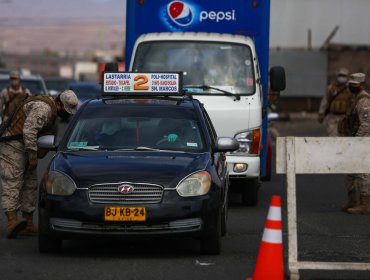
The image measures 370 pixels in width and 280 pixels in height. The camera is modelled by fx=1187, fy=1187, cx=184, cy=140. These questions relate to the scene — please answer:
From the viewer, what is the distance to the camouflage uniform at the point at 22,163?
40.7 feet

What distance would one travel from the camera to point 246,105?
1602 cm

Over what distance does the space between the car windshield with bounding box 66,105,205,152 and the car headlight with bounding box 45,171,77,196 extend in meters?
0.83

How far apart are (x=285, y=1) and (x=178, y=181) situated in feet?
144

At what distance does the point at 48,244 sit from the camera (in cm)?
1123

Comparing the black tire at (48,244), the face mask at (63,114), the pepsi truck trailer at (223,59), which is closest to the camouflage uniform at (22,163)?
the face mask at (63,114)

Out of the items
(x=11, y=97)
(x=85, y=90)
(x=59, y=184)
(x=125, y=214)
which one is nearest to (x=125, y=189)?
(x=125, y=214)

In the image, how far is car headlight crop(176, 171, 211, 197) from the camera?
1102 centimetres

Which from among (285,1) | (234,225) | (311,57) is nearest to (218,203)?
(234,225)

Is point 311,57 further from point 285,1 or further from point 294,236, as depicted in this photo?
point 294,236

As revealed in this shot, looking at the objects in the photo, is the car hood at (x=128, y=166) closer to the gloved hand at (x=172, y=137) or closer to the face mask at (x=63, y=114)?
the gloved hand at (x=172, y=137)

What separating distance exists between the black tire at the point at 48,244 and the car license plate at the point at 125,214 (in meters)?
0.66

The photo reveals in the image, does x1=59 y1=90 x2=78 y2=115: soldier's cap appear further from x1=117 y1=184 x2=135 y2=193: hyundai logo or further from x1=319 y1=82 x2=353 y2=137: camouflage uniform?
x1=319 y1=82 x2=353 y2=137: camouflage uniform

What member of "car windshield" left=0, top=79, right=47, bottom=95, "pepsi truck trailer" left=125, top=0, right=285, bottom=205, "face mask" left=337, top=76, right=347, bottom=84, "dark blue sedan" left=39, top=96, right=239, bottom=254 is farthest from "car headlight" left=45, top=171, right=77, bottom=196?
"car windshield" left=0, top=79, right=47, bottom=95

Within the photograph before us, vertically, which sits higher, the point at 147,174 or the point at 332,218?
the point at 147,174
